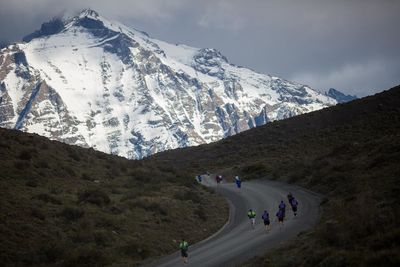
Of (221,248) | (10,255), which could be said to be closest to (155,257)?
(221,248)

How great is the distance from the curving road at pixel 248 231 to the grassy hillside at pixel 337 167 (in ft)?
5.81

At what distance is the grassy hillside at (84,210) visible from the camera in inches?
1030

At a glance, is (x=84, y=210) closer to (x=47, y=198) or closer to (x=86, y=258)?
(x=47, y=198)

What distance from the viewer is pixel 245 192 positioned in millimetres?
52625

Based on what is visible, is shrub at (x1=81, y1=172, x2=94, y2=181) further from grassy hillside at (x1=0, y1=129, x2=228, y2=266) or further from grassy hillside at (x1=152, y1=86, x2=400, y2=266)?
grassy hillside at (x1=152, y1=86, x2=400, y2=266)

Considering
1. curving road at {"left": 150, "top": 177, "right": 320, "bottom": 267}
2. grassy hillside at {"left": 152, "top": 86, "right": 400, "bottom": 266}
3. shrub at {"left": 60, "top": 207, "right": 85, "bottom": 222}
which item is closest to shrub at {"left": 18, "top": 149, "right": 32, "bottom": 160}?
shrub at {"left": 60, "top": 207, "right": 85, "bottom": 222}

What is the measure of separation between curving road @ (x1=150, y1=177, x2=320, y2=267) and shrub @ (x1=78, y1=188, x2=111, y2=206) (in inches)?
325

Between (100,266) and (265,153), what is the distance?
196ft

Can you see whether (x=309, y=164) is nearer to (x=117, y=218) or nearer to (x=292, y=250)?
(x=117, y=218)

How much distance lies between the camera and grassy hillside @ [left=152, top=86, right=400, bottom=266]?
688 inches

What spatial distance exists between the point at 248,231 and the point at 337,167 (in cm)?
1559

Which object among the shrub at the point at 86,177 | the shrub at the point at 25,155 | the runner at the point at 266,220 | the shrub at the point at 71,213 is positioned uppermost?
the shrub at the point at 25,155

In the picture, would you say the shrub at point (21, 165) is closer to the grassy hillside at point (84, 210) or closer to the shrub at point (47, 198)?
the grassy hillside at point (84, 210)

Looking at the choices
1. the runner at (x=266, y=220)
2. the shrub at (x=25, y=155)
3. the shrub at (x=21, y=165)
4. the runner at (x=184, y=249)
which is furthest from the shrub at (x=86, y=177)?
the runner at (x=184, y=249)
